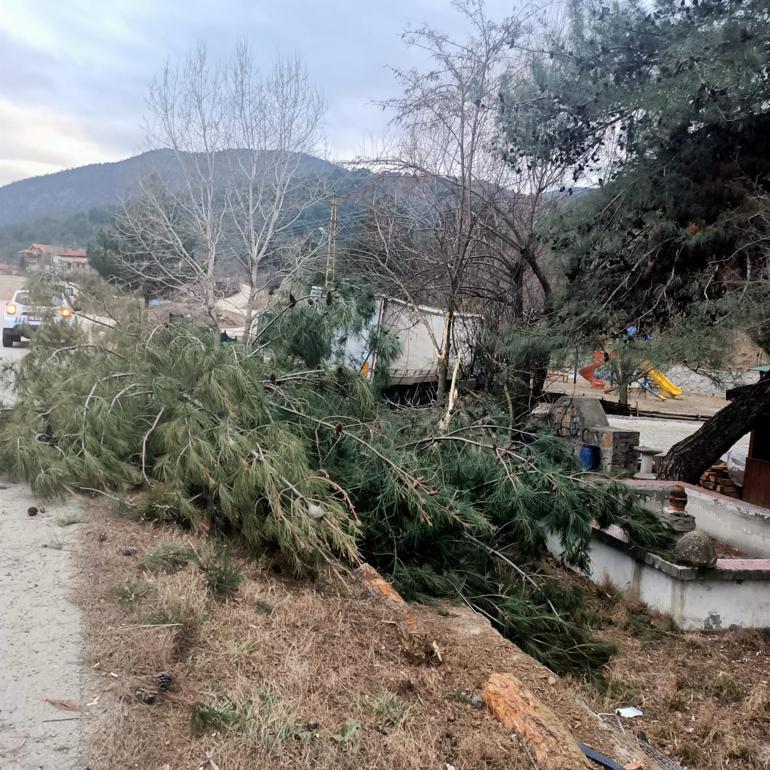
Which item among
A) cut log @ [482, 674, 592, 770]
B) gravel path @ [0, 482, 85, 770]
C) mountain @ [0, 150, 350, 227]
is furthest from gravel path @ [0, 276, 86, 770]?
mountain @ [0, 150, 350, 227]

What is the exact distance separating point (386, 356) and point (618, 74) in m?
3.81

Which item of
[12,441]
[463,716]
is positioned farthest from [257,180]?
[463,716]

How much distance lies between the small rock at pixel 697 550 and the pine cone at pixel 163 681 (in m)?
4.75

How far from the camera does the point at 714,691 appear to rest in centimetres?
495

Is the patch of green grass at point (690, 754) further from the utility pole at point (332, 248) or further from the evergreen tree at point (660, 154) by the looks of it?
the utility pole at point (332, 248)

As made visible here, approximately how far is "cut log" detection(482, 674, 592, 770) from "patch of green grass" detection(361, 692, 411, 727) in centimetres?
42

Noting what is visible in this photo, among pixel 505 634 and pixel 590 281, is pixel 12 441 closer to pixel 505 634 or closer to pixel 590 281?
pixel 505 634

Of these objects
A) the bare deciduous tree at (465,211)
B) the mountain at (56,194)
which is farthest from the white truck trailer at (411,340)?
the mountain at (56,194)

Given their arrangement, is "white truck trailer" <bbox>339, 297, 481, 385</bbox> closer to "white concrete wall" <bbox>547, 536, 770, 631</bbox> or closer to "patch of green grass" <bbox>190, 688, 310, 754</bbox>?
"white concrete wall" <bbox>547, 536, 770, 631</bbox>

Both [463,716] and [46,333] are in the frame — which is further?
[46,333]

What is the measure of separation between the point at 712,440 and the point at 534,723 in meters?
7.17

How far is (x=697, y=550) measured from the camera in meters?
5.86

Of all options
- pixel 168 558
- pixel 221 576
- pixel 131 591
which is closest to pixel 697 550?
pixel 221 576

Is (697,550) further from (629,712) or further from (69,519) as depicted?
(69,519)
